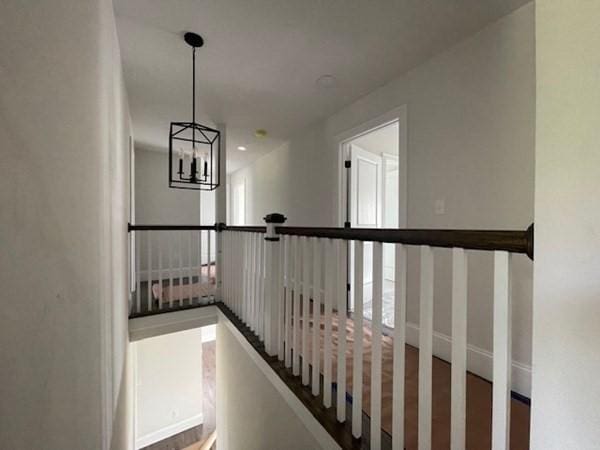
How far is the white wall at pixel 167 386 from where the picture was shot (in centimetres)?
447

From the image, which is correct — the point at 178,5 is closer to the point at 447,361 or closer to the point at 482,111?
the point at 482,111

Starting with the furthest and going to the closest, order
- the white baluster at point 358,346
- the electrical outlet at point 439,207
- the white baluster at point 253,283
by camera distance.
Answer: the white baluster at point 253,283
the electrical outlet at point 439,207
the white baluster at point 358,346

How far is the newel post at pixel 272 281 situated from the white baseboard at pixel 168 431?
432 cm

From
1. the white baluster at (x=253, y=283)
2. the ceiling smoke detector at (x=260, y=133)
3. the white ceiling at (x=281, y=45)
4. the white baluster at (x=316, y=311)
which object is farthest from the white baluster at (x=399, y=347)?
the ceiling smoke detector at (x=260, y=133)

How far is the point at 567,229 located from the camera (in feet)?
1.39

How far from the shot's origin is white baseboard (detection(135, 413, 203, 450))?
14.5 feet

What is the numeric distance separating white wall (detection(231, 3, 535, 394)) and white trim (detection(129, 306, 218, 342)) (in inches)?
87.8

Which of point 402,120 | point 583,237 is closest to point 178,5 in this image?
point 402,120

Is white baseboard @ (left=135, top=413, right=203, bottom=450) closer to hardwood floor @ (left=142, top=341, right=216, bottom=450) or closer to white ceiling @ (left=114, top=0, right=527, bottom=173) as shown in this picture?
hardwood floor @ (left=142, top=341, right=216, bottom=450)

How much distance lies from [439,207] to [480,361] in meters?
1.10

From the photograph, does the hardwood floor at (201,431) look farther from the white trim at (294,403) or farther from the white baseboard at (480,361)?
A: the white baseboard at (480,361)

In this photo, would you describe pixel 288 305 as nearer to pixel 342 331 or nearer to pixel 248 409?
pixel 342 331

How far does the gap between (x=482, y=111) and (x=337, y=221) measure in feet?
5.57

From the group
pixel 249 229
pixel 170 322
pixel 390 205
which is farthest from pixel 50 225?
pixel 390 205
